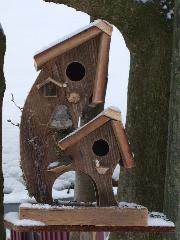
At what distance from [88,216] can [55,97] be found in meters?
0.55

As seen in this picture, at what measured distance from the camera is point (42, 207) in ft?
8.29

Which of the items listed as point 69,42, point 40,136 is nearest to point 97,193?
point 40,136

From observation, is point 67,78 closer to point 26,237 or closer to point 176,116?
point 176,116

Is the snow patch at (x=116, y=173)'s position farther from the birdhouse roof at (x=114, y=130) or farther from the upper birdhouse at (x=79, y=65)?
the upper birdhouse at (x=79, y=65)

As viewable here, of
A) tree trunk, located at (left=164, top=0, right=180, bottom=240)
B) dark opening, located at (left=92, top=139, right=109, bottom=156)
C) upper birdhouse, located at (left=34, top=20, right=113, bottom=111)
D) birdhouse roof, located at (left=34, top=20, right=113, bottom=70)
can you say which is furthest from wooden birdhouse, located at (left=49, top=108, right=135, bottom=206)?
tree trunk, located at (left=164, top=0, right=180, bottom=240)

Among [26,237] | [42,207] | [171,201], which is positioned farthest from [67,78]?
[26,237]

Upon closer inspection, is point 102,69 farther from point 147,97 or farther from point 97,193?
point 147,97

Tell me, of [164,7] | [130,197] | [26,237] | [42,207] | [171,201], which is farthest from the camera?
[26,237]

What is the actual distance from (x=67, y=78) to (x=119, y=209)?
634mm

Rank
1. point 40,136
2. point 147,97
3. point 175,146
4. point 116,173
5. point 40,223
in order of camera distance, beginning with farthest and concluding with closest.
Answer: point 147,97 < point 116,173 < point 175,146 < point 40,136 < point 40,223

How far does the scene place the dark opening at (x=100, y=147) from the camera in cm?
267

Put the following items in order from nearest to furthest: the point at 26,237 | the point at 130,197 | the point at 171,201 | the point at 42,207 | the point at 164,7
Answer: the point at 42,207 < the point at 171,201 < the point at 164,7 < the point at 130,197 < the point at 26,237

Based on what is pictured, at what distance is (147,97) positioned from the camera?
3.53 meters

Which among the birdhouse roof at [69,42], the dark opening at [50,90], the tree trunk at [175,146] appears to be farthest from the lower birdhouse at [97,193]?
the tree trunk at [175,146]
